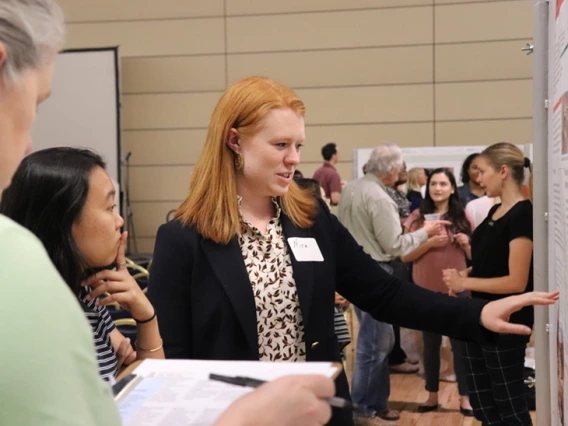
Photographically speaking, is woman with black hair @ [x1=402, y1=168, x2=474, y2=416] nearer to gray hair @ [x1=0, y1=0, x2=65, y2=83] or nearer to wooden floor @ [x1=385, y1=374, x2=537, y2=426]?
wooden floor @ [x1=385, y1=374, x2=537, y2=426]

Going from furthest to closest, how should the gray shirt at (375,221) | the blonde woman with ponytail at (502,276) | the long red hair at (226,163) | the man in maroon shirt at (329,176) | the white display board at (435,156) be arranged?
1. the man in maroon shirt at (329,176)
2. the white display board at (435,156)
3. the gray shirt at (375,221)
4. the blonde woman with ponytail at (502,276)
5. the long red hair at (226,163)

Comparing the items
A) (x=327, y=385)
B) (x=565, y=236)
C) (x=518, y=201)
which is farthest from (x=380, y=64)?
(x=327, y=385)

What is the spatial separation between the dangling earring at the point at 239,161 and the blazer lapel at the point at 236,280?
22 cm

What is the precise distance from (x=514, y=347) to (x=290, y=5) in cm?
670

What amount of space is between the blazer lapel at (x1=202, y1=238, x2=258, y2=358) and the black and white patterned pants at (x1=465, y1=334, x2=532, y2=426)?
1.98 metres

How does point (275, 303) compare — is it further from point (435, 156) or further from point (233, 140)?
point (435, 156)

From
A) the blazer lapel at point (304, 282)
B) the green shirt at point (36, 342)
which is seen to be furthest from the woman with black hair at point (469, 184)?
the green shirt at point (36, 342)

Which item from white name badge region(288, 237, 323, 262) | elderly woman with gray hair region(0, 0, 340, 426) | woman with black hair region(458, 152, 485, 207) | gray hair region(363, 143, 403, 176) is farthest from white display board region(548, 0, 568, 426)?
woman with black hair region(458, 152, 485, 207)

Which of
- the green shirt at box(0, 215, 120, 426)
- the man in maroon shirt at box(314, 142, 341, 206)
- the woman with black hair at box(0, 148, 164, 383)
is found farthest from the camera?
the man in maroon shirt at box(314, 142, 341, 206)

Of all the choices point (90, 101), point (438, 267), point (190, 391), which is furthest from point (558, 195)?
point (90, 101)

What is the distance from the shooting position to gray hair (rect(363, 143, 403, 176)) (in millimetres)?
5191

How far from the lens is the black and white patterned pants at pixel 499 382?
12.2 ft

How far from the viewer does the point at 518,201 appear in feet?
12.4

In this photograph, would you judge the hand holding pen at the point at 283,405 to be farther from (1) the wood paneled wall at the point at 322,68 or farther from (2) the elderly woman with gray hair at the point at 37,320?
(1) the wood paneled wall at the point at 322,68
